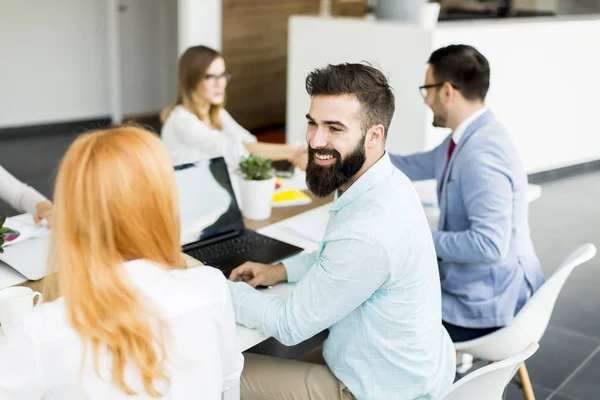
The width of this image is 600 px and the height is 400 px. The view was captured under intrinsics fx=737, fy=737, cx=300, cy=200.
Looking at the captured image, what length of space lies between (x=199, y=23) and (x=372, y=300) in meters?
4.28

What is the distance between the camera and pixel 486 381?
148cm

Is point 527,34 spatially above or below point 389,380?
above

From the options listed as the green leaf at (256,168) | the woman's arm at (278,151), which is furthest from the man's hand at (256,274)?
the woman's arm at (278,151)

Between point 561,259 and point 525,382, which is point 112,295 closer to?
point 525,382

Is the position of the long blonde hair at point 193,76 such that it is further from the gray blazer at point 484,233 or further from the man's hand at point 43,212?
the gray blazer at point 484,233

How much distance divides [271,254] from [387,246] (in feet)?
1.91

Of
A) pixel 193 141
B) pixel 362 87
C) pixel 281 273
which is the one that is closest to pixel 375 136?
pixel 362 87

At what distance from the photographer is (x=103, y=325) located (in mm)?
1140

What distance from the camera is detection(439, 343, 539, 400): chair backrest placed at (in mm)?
1451

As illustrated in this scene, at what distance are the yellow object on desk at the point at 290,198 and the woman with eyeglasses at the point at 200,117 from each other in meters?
0.44

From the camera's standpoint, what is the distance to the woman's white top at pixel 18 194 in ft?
7.58

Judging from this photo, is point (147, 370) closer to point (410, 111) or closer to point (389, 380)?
point (389, 380)

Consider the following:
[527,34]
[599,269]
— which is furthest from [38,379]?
[527,34]

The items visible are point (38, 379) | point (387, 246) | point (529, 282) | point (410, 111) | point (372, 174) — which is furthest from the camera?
point (410, 111)
